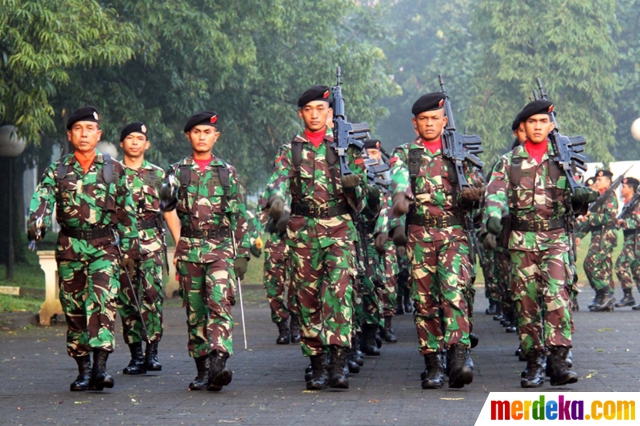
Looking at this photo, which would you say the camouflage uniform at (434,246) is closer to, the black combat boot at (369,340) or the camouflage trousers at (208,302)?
the camouflage trousers at (208,302)

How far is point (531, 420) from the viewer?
7312mm

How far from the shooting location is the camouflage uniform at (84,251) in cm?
1097

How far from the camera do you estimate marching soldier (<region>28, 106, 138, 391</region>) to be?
11.0 meters

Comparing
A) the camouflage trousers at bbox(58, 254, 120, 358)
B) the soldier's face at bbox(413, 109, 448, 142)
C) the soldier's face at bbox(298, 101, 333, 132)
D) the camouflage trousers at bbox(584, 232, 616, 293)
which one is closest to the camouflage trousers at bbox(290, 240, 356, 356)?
the soldier's face at bbox(298, 101, 333, 132)

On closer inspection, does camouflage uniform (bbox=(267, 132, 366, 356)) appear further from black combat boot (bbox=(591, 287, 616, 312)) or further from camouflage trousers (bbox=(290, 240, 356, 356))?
black combat boot (bbox=(591, 287, 616, 312))

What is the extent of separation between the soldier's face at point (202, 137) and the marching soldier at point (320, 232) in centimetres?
62

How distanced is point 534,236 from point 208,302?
266cm

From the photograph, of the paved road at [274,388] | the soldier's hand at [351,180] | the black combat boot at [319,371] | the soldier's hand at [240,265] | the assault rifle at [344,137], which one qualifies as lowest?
the paved road at [274,388]

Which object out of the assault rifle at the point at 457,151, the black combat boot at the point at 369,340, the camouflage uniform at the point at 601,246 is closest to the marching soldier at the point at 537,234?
the assault rifle at the point at 457,151

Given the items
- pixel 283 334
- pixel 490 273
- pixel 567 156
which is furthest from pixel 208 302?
pixel 490 273

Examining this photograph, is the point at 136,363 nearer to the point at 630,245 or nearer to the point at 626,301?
the point at 630,245

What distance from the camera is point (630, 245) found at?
21938 millimetres

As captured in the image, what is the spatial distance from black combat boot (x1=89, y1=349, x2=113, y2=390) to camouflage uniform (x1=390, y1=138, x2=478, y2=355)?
251 cm

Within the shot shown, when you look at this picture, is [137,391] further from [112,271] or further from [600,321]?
[600,321]
